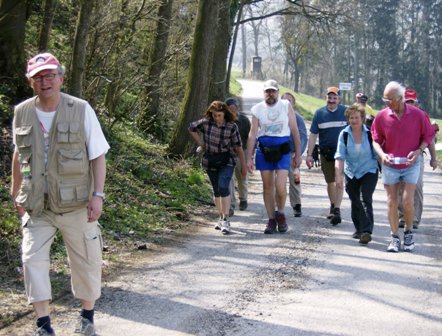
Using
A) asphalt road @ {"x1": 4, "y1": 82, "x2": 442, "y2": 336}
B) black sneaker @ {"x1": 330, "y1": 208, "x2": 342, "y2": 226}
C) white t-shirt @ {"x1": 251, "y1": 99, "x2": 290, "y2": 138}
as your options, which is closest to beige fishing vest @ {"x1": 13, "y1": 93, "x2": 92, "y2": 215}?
asphalt road @ {"x1": 4, "y1": 82, "x2": 442, "y2": 336}

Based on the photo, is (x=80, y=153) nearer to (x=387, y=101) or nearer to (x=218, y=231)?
(x=387, y=101)

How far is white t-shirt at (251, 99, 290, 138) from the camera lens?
970 centimetres

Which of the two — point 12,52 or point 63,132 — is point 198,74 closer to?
point 12,52

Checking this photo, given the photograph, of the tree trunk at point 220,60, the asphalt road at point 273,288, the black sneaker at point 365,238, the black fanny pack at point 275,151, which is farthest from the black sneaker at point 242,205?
the tree trunk at point 220,60

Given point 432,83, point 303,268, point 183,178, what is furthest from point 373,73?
point 303,268

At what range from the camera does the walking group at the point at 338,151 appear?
8500mm

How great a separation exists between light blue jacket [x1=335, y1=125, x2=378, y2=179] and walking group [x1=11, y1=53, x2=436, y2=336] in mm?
13

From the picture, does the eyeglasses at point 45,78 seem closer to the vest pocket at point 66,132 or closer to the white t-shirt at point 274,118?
the vest pocket at point 66,132

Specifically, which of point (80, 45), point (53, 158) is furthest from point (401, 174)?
point (80, 45)

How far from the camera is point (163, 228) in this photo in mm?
9992

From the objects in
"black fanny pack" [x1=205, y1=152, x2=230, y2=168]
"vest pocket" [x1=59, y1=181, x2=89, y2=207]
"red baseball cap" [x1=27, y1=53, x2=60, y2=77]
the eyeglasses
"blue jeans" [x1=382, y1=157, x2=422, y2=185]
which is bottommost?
"blue jeans" [x1=382, y1=157, x2=422, y2=185]

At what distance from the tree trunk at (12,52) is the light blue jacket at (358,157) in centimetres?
533

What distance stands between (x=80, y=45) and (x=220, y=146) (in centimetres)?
298

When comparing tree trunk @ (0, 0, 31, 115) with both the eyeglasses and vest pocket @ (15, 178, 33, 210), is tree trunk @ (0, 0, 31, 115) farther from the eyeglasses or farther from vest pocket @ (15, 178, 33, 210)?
the eyeglasses
